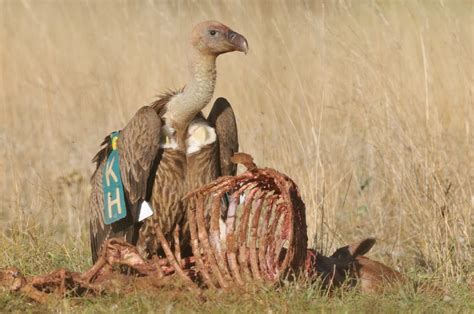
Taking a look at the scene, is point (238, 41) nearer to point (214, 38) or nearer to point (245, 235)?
point (214, 38)

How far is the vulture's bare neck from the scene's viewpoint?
6098 mm

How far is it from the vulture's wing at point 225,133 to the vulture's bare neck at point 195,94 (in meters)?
0.14

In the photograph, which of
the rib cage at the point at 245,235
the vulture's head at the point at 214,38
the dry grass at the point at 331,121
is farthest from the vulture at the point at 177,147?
the dry grass at the point at 331,121

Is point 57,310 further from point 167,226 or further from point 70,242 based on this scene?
point 70,242

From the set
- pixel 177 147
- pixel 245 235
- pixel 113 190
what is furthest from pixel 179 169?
pixel 245 235

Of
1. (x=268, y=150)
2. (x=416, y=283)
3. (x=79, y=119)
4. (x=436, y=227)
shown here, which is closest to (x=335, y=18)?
(x=268, y=150)

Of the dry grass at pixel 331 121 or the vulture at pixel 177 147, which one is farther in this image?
the dry grass at pixel 331 121

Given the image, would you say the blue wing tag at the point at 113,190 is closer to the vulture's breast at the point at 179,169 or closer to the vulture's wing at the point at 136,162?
the vulture's wing at the point at 136,162

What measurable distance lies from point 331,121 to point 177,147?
3.36m

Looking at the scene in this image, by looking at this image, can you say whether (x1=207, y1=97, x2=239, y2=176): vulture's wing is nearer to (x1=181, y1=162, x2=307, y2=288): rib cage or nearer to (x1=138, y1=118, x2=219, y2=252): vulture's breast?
(x1=138, y1=118, x2=219, y2=252): vulture's breast

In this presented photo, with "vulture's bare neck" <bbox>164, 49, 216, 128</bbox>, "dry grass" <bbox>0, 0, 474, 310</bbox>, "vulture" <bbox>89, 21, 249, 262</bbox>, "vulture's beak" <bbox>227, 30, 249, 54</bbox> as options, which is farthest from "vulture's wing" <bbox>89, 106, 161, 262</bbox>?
"dry grass" <bbox>0, 0, 474, 310</bbox>

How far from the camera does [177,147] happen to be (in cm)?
611

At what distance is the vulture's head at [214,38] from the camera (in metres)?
6.09

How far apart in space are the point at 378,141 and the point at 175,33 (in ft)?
Answer: 7.40
